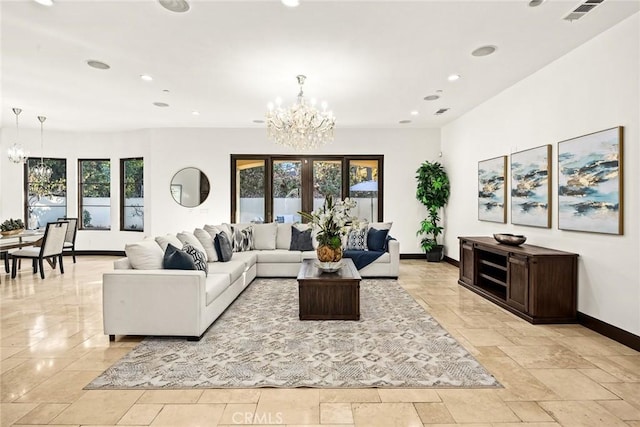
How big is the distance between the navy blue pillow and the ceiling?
2237 mm

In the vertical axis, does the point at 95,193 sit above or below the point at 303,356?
above

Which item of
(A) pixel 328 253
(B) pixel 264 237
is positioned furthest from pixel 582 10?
(B) pixel 264 237

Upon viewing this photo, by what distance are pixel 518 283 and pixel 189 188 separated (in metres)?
6.85

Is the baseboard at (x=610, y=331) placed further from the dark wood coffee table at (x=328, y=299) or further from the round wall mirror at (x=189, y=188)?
the round wall mirror at (x=189, y=188)

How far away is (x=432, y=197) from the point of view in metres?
7.78

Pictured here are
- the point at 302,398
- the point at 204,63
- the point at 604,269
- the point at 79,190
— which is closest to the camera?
the point at 302,398

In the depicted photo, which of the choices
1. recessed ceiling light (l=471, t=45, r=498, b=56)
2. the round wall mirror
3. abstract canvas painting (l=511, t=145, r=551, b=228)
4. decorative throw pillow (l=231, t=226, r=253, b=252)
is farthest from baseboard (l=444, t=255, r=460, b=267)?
the round wall mirror

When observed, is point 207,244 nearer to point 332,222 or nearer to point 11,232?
point 332,222

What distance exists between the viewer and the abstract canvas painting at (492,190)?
211 inches

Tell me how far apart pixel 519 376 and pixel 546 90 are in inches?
137

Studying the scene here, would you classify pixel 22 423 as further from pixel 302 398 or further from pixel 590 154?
pixel 590 154

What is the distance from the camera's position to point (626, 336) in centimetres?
325

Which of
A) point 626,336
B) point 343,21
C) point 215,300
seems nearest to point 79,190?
point 215,300

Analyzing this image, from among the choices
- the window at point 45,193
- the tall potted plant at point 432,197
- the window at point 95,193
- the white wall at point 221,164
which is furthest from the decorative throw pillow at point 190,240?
the window at point 45,193
